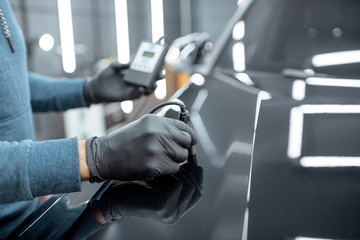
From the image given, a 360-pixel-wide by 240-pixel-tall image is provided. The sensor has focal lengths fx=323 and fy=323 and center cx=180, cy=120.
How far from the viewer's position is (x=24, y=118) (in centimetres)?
87

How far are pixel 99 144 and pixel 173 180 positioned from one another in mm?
157

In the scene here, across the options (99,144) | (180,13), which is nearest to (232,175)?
(99,144)

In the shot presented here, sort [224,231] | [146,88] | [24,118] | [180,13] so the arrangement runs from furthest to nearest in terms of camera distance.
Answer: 1. [180,13]
2. [146,88]
3. [24,118]
4. [224,231]

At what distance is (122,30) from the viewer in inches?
161

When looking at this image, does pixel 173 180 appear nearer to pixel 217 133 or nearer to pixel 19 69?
pixel 217 133

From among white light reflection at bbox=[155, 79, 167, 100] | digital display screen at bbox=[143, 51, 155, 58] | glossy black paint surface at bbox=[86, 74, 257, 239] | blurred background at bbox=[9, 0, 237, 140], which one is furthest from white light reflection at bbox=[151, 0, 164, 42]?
glossy black paint surface at bbox=[86, 74, 257, 239]

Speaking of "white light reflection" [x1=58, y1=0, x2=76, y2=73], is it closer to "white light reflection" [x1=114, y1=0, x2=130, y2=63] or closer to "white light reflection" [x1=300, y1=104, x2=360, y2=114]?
"white light reflection" [x1=114, y1=0, x2=130, y2=63]

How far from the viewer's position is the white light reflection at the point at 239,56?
3.43 ft

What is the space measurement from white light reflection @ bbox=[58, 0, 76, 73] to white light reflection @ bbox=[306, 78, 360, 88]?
2.38 metres

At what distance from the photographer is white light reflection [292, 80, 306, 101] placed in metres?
0.75

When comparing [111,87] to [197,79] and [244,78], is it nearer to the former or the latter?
[197,79]

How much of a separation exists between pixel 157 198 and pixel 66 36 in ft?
9.43

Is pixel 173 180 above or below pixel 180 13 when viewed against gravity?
below

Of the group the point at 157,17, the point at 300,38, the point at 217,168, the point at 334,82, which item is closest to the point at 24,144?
the point at 217,168
